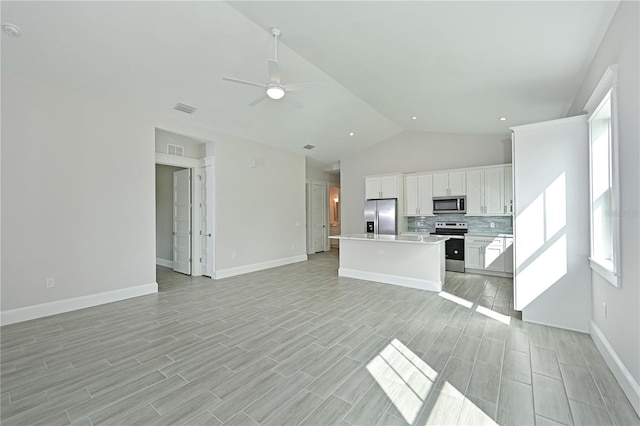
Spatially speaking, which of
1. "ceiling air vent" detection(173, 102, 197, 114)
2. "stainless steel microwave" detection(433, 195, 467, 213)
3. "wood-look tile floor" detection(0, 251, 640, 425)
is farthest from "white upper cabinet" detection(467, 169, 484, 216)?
"ceiling air vent" detection(173, 102, 197, 114)

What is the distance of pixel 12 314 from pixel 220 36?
4298mm

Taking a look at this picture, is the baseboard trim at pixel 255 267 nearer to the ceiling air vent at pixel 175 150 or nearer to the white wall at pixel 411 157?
the white wall at pixel 411 157

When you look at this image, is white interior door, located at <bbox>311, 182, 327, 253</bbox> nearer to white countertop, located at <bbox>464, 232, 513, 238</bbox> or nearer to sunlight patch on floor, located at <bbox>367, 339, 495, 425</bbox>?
white countertop, located at <bbox>464, 232, 513, 238</bbox>

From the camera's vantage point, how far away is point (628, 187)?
79.7 inches

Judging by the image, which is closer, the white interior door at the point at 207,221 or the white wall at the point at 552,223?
the white wall at the point at 552,223

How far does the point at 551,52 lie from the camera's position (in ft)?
9.32

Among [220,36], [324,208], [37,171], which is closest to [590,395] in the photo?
[220,36]

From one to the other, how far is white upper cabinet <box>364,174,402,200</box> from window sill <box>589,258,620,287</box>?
4.50 metres

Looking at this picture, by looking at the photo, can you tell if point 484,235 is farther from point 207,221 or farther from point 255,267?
point 207,221

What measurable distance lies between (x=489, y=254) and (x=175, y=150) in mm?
6960

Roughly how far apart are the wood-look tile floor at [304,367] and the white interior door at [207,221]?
181 centimetres

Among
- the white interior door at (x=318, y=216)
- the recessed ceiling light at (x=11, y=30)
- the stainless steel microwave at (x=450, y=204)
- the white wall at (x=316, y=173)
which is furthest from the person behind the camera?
the white interior door at (x=318, y=216)

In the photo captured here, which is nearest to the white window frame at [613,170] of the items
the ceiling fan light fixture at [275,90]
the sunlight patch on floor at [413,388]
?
the sunlight patch on floor at [413,388]

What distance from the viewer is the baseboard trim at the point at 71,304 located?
338 centimetres
